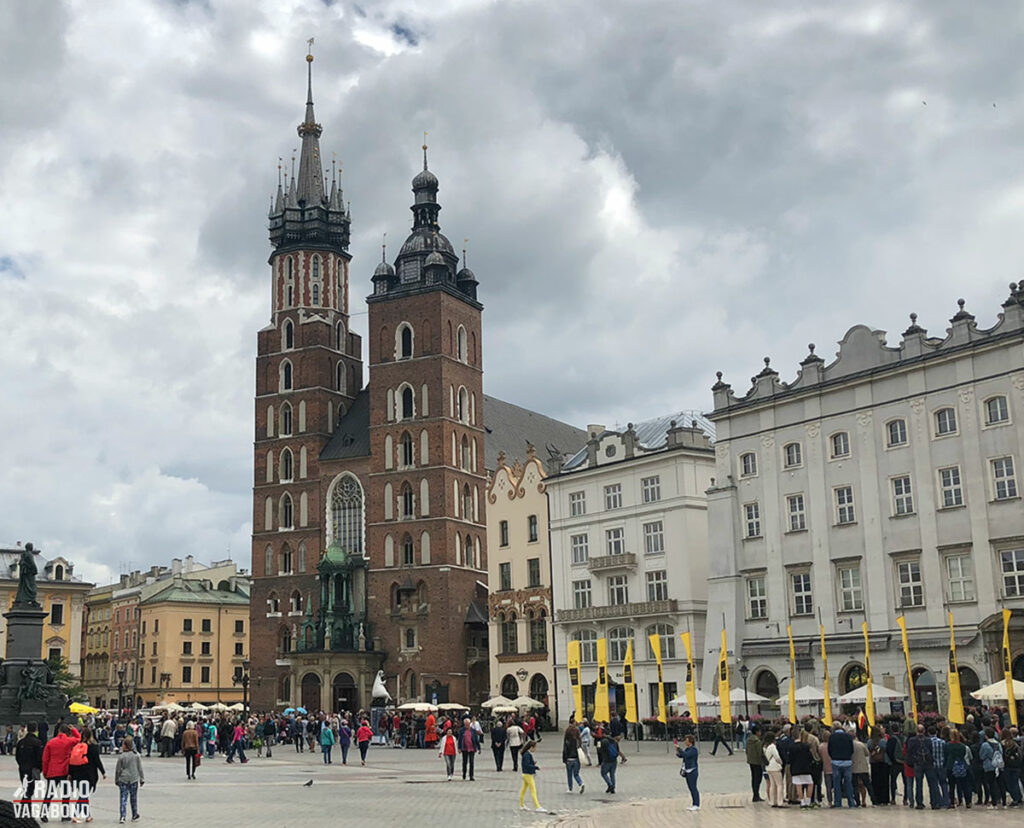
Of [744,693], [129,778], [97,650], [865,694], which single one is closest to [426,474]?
[744,693]

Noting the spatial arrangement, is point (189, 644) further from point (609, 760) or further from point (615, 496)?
point (609, 760)

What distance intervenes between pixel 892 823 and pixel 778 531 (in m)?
32.1

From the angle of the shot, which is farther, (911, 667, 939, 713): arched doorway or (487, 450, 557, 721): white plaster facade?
(487, 450, 557, 721): white plaster facade

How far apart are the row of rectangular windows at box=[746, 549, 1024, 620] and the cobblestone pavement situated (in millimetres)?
11060

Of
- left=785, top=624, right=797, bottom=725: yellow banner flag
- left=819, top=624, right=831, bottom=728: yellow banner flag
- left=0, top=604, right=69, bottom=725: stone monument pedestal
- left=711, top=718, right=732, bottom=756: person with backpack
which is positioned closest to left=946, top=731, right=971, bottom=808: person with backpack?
left=785, top=624, right=797, bottom=725: yellow banner flag

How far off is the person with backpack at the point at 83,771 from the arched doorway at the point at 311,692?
199 ft

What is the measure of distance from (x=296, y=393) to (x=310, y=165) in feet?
63.3

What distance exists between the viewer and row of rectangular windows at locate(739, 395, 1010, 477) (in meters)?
45.2

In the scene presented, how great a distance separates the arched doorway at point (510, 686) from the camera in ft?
229

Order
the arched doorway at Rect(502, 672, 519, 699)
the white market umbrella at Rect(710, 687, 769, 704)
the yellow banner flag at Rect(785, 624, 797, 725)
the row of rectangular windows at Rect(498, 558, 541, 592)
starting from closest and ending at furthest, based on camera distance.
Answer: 1. the yellow banner flag at Rect(785, 624, 797, 725)
2. the white market umbrella at Rect(710, 687, 769, 704)
3. the row of rectangular windows at Rect(498, 558, 541, 592)
4. the arched doorway at Rect(502, 672, 519, 699)

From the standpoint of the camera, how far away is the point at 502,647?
232 feet

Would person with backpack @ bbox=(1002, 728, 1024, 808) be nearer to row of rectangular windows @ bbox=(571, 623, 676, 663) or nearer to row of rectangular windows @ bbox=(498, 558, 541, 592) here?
row of rectangular windows @ bbox=(571, 623, 676, 663)

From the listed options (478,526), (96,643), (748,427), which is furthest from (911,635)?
(96,643)

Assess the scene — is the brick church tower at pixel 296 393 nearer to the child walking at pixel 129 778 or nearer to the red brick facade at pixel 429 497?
the red brick facade at pixel 429 497
